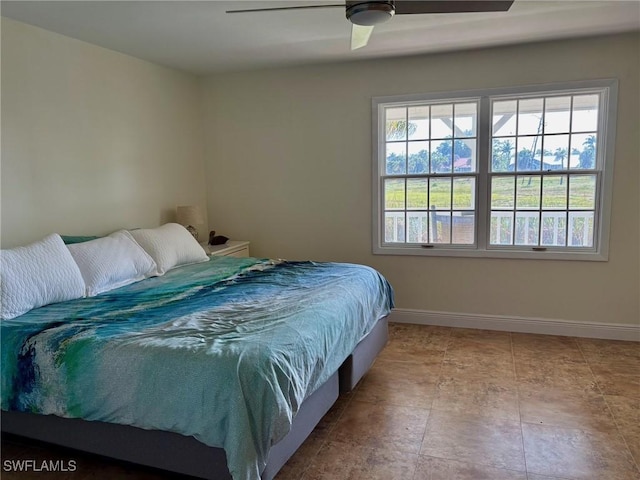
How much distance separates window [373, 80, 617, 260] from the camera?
3.76 meters

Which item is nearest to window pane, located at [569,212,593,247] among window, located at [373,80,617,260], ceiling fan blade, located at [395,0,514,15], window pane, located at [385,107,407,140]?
window, located at [373,80,617,260]

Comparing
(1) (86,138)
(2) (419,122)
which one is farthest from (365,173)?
(1) (86,138)

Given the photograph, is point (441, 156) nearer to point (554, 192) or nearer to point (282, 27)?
point (554, 192)

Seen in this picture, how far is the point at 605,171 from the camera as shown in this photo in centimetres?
368

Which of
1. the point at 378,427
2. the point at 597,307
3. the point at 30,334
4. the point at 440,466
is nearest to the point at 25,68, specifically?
the point at 30,334

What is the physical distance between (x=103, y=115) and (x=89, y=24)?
737mm

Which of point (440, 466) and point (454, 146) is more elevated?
point (454, 146)

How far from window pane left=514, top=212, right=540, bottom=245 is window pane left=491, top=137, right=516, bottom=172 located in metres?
0.42

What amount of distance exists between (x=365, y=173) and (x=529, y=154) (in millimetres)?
1423

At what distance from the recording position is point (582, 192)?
3.81 meters

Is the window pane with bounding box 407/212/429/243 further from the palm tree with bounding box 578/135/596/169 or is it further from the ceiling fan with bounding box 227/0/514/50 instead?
the ceiling fan with bounding box 227/0/514/50

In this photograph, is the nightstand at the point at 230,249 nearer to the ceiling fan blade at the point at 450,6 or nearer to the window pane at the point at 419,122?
the window pane at the point at 419,122

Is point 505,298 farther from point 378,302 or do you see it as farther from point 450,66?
point 450,66

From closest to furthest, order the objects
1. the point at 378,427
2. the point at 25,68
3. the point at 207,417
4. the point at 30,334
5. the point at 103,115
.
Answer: the point at 207,417
the point at 30,334
the point at 378,427
the point at 25,68
the point at 103,115
